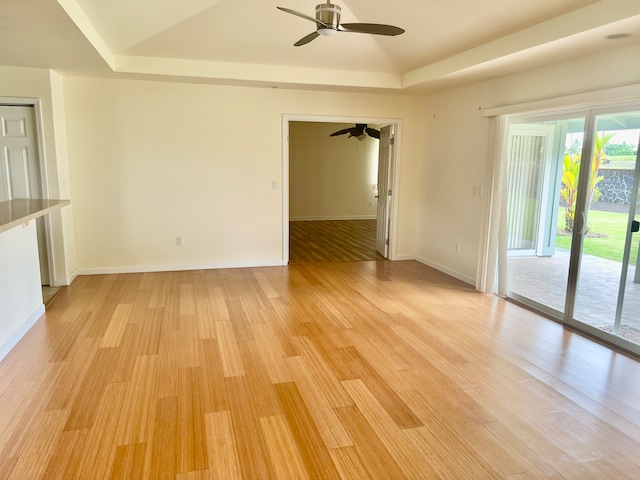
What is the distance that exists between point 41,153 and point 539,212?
5.50 metres

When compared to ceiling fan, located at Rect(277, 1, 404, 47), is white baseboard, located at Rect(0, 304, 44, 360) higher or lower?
lower

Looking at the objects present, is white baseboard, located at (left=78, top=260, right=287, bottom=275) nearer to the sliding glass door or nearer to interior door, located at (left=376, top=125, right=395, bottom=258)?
interior door, located at (left=376, top=125, right=395, bottom=258)

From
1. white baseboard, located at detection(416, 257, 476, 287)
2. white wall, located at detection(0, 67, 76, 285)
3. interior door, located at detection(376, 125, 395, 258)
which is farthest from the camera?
interior door, located at detection(376, 125, 395, 258)

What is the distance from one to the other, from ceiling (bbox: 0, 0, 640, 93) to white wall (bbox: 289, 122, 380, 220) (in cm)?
476

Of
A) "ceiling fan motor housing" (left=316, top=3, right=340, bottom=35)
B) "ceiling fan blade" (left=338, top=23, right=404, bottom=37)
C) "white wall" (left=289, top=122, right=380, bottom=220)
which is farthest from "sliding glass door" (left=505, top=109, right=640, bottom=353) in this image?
"white wall" (left=289, top=122, right=380, bottom=220)

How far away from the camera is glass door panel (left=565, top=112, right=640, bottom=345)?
3.53 meters

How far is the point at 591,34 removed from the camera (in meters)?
3.13

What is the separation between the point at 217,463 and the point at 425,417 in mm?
1213

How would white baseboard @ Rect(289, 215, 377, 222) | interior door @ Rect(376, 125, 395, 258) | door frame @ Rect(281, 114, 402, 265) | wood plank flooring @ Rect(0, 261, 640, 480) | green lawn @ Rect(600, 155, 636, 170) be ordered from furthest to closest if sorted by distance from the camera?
1. white baseboard @ Rect(289, 215, 377, 222)
2. interior door @ Rect(376, 125, 395, 258)
3. door frame @ Rect(281, 114, 402, 265)
4. green lawn @ Rect(600, 155, 636, 170)
5. wood plank flooring @ Rect(0, 261, 640, 480)

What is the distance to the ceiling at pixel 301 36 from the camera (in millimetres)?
3182

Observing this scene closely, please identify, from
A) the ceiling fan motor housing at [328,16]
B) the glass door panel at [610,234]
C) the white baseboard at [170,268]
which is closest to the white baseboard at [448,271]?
the glass door panel at [610,234]

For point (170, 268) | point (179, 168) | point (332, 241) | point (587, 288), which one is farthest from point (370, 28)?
point (332, 241)

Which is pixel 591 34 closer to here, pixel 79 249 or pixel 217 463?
pixel 217 463

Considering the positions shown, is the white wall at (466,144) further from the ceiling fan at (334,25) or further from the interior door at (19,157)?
the interior door at (19,157)
